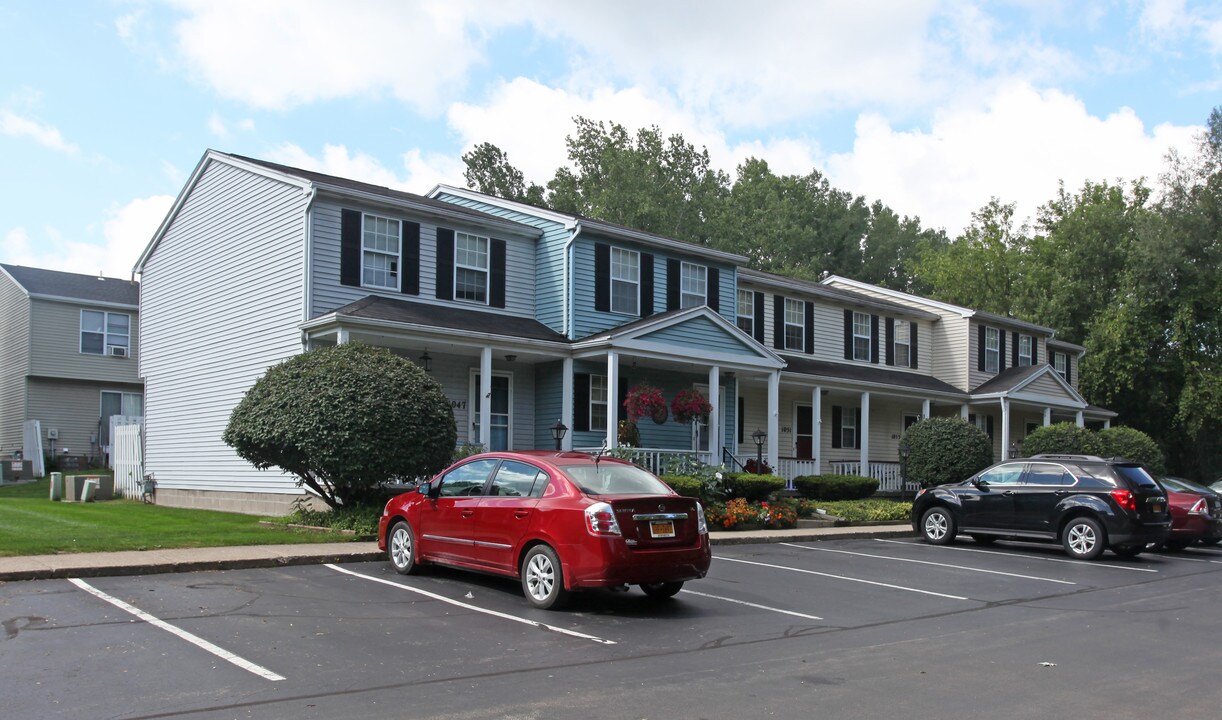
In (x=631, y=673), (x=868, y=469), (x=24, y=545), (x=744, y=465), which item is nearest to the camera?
(x=631, y=673)

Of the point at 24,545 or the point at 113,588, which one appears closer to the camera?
the point at 113,588

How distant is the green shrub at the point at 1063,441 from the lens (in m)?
29.5

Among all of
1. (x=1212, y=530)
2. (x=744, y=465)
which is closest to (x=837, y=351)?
(x=744, y=465)

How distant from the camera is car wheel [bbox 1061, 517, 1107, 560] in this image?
16.4 m

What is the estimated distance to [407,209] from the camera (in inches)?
833

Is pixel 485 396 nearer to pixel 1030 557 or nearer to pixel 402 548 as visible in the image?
pixel 402 548

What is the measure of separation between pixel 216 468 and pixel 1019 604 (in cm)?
1688

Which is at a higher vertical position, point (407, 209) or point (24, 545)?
point (407, 209)

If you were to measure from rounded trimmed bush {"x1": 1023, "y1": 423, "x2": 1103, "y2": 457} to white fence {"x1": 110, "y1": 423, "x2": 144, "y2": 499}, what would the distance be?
24.2 m

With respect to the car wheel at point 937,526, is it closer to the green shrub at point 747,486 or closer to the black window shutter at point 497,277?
the green shrub at point 747,486

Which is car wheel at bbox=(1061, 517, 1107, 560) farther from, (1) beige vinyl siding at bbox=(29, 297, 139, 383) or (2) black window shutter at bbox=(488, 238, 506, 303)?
(1) beige vinyl siding at bbox=(29, 297, 139, 383)

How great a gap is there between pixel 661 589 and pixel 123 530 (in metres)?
8.47

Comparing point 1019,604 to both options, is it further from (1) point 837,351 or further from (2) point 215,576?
(1) point 837,351

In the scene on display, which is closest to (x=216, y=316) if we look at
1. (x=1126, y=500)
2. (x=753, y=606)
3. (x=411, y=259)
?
(x=411, y=259)
